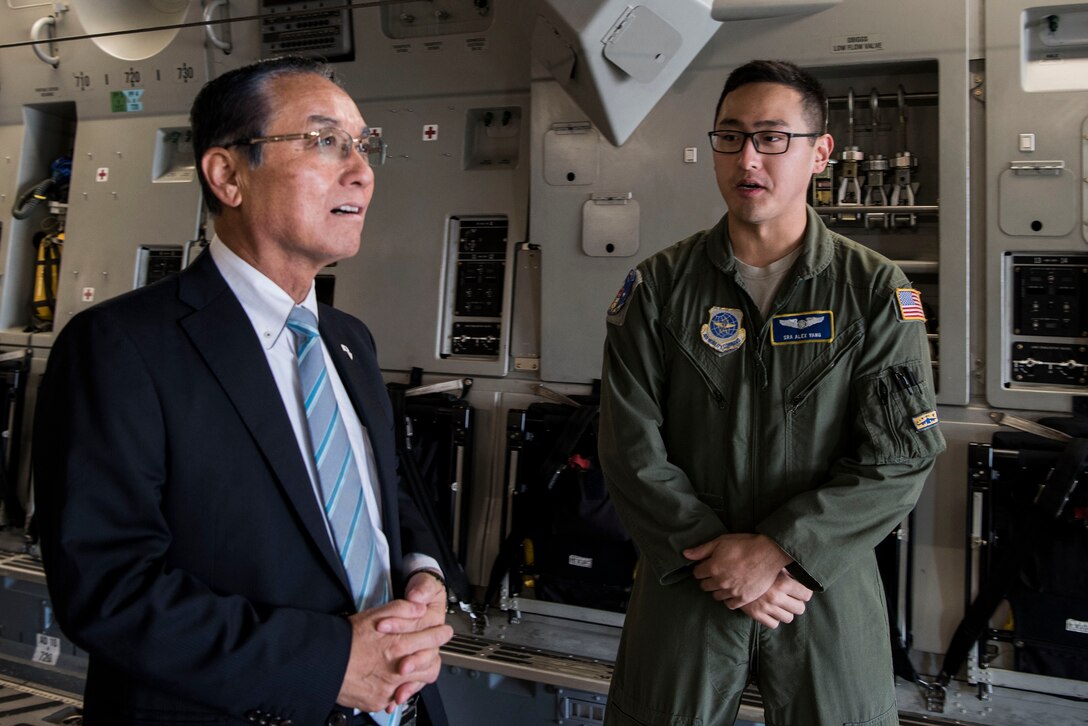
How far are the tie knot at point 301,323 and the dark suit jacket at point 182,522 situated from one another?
10cm

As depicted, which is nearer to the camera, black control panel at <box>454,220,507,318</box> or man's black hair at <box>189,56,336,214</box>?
man's black hair at <box>189,56,336,214</box>

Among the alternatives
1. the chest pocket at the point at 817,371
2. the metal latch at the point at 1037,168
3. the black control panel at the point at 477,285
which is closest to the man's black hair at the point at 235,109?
the chest pocket at the point at 817,371

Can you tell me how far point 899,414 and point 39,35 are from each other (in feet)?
19.1

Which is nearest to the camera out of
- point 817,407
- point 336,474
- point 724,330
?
point 336,474

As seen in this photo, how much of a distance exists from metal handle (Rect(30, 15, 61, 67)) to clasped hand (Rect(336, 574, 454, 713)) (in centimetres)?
547

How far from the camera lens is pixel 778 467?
206 centimetres

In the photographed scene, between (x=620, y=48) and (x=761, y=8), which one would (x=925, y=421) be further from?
(x=761, y=8)

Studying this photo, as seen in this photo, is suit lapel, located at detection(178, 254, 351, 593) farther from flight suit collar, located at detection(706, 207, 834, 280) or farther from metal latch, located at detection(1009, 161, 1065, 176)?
metal latch, located at detection(1009, 161, 1065, 176)

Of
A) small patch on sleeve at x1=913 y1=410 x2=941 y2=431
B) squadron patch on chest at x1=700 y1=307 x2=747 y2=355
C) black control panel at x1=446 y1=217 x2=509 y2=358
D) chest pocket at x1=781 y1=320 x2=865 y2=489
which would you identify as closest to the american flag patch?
chest pocket at x1=781 y1=320 x2=865 y2=489

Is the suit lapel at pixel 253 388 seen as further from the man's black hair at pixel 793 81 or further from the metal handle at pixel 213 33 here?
the metal handle at pixel 213 33

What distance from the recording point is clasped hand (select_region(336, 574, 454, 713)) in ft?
4.52

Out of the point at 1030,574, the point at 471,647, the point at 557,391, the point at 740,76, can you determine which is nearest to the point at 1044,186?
the point at 1030,574

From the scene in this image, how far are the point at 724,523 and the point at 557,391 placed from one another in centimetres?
211

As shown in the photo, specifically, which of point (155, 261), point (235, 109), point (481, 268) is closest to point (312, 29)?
point (481, 268)
